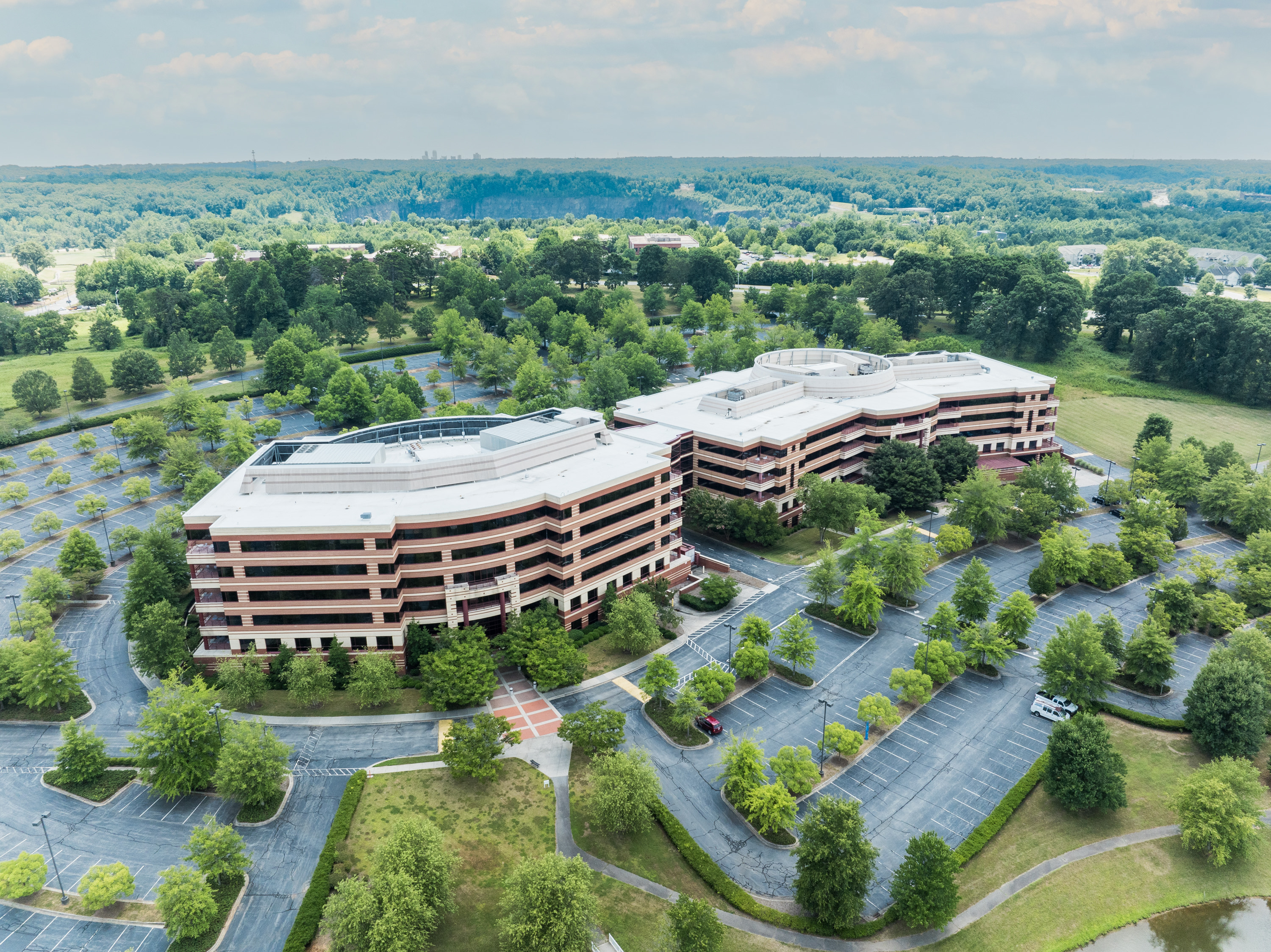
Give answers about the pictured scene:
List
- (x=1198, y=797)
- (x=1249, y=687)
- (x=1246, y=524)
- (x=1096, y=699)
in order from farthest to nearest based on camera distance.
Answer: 1. (x=1246, y=524)
2. (x=1096, y=699)
3. (x=1249, y=687)
4. (x=1198, y=797)

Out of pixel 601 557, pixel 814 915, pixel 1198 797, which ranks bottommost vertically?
pixel 814 915

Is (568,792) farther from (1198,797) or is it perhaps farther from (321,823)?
(1198,797)

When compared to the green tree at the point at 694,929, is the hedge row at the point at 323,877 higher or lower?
lower

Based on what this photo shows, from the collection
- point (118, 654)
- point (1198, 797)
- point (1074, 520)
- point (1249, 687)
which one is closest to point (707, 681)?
point (1198, 797)

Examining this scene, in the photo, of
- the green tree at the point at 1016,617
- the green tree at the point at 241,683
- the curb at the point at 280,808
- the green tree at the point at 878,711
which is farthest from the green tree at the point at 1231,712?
the green tree at the point at 241,683

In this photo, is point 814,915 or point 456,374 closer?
point 814,915

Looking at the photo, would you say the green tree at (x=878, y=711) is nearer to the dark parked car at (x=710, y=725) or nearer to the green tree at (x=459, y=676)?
the dark parked car at (x=710, y=725)

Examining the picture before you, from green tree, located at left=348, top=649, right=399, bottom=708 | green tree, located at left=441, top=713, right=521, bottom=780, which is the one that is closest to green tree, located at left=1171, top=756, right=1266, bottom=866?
green tree, located at left=441, top=713, right=521, bottom=780

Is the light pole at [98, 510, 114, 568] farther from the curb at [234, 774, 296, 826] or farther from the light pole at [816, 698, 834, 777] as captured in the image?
the light pole at [816, 698, 834, 777]
